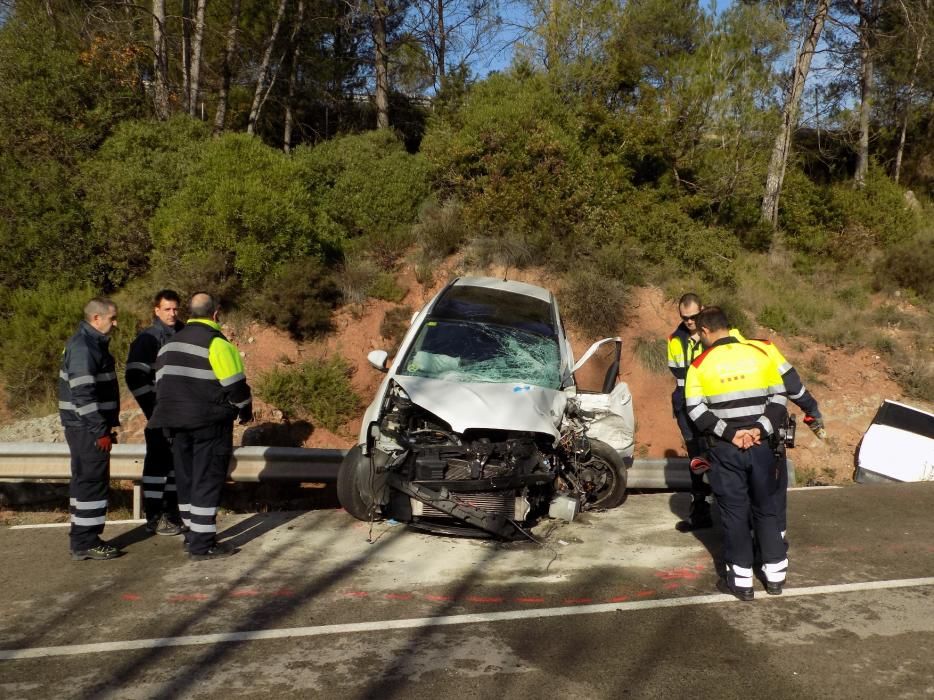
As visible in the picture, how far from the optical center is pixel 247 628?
4344 mm

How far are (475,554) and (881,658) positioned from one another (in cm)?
267

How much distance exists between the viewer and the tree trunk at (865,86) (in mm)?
19530

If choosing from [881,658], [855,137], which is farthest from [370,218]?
[855,137]

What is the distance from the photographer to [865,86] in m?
20.8

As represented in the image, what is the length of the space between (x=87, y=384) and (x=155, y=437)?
1.00 m

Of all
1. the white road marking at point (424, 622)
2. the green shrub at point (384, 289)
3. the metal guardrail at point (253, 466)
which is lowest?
the white road marking at point (424, 622)

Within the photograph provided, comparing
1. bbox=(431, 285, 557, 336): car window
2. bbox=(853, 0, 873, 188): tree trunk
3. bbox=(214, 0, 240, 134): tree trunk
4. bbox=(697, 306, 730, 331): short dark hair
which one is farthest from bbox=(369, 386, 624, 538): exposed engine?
bbox=(853, 0, 873, 188): tree trunk

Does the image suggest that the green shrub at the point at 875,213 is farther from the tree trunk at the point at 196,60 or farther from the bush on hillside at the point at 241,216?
the tree trunk at the point at 196,60

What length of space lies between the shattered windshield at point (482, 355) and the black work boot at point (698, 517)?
5.06ft

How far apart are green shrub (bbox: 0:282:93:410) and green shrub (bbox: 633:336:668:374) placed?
7897 millimetres

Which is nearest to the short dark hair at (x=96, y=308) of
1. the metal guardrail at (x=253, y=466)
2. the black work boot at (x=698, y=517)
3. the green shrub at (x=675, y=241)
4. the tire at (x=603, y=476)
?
the metal guardrail at (x=253, y=466)

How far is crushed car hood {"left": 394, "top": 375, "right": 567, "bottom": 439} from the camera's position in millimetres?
5617

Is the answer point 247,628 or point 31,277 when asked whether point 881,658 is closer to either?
point 247,628

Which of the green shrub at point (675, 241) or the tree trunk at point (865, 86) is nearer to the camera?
the green shrub at point (675, 241)
